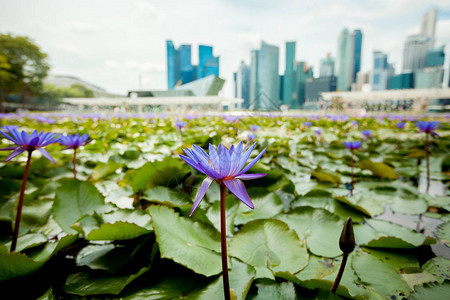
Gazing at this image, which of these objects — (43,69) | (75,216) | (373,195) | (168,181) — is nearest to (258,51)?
(373,195)

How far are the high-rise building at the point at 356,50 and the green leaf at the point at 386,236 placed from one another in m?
120

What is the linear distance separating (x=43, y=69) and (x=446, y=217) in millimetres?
28903

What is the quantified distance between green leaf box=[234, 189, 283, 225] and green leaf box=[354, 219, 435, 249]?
0.27 meters

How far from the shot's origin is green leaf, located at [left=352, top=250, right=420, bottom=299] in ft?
1.69

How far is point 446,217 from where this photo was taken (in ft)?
2.79

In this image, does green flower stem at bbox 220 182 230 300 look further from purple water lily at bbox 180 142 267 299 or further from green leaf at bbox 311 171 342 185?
green leaf at bbox 311 171 342 185

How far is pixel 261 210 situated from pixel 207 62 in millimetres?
1498

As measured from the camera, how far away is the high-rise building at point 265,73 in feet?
7.24

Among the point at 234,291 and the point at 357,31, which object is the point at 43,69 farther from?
the point at 357,31

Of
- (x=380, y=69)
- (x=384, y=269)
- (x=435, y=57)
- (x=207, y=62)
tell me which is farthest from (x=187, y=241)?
(x=380, y=69)

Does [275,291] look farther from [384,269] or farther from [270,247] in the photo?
[384,269]

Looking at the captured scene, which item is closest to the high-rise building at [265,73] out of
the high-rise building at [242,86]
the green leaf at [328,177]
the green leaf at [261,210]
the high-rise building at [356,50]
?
the high-rise building at [242,86]

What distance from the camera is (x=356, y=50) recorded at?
10550cm

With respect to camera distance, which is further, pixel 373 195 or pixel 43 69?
pixel 43 69
